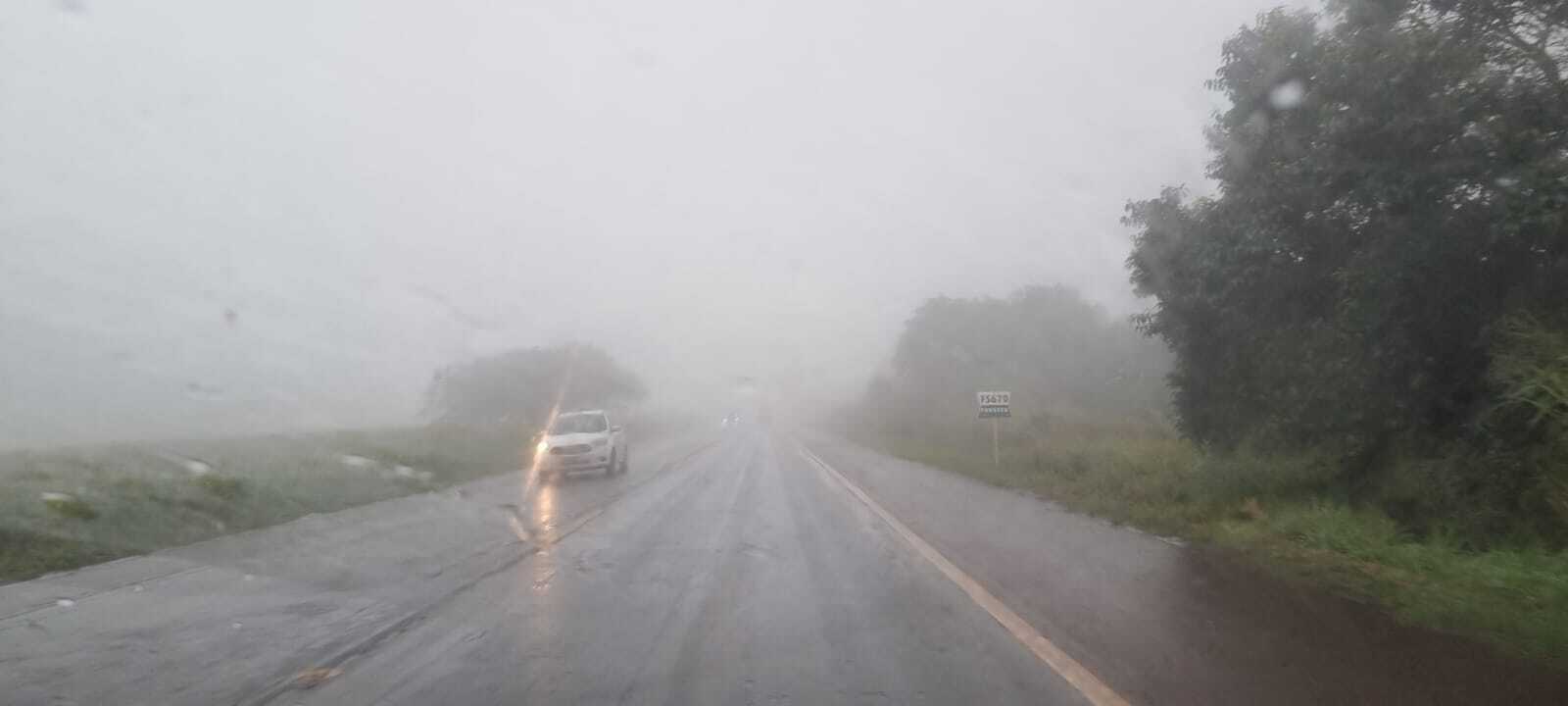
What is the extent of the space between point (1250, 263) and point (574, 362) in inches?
1907

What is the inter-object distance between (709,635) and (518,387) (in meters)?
49.9

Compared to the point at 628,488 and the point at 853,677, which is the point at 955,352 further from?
the point at 853,677

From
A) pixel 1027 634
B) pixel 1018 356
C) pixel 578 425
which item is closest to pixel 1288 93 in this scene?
pixel 1027 634

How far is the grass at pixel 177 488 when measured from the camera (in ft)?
39.0

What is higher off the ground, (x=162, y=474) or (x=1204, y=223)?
(x=1204, y=223)

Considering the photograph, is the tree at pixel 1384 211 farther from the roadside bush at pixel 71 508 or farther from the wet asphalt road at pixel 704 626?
the roadside bush at pixel 71 508

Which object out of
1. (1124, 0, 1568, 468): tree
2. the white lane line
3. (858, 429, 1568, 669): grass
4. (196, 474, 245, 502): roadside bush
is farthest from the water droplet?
(196, 474, 245, 502): roadside bush

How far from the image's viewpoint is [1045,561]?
11336mm

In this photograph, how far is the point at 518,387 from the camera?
5603cm

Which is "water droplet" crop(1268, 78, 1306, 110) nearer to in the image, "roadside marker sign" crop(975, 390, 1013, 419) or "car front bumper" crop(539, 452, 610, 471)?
"roadside marker sign" crop(975, 390, 1013, 419)

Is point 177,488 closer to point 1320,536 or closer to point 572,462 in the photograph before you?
point 572,462

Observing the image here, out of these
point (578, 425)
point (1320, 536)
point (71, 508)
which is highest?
point (578, 425)

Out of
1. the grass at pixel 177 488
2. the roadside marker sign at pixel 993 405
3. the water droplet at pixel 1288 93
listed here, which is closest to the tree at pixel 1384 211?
the water droplet at pixel 1288 93

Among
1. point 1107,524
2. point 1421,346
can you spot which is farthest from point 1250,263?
point 1107,524
